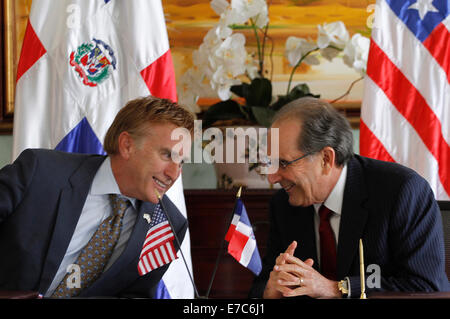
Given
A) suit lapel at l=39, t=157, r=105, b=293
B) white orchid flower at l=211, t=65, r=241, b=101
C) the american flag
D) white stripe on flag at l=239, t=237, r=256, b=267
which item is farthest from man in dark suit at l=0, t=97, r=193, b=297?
white orchid flower at l=211, t=65, r=241, b=101

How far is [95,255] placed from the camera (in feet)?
7.32

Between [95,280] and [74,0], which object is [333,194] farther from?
[74,0]

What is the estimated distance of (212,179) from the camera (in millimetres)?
3570

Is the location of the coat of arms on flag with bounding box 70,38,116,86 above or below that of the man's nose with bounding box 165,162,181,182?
above

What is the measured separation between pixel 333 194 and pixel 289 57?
1251 millimetres

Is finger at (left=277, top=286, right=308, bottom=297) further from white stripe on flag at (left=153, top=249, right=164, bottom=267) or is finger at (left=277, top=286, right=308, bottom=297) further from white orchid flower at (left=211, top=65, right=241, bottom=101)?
white orchid flower at (left=211, top=65, right=241, bottom=101)

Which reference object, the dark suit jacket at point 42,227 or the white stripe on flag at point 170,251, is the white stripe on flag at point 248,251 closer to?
the white stripe on flag at point 170,251

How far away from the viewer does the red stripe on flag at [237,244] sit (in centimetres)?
189

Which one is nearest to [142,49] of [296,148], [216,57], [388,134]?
[216,57]

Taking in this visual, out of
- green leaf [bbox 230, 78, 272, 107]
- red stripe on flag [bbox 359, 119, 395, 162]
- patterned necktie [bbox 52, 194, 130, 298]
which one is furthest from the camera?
green leaf [bbox 230, 78, 272, 107]

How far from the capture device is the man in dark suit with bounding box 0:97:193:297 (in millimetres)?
2158

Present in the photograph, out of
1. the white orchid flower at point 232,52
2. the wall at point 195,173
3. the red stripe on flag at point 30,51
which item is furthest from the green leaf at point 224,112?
the red stripe on flag at point 30,51

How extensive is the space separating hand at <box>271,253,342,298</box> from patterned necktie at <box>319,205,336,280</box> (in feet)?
1.02

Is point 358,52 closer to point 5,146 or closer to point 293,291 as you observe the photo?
point 293,291
